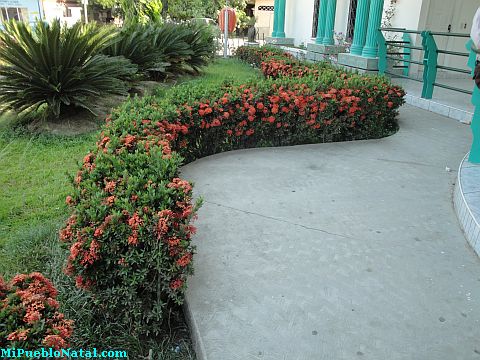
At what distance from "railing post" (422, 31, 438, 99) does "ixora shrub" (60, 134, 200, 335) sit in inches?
252

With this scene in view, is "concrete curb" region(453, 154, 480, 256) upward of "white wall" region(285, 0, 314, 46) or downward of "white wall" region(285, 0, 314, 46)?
downward

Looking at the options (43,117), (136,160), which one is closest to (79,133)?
(43,117)

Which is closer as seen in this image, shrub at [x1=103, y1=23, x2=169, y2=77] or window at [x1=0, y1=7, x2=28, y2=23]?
shrub at [x1=103, y1=23, x2=169, y2=77]

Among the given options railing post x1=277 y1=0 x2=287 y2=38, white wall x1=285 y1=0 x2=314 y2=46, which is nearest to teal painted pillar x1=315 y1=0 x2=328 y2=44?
white wall x1=285 y1=0 x2=314 y2=46

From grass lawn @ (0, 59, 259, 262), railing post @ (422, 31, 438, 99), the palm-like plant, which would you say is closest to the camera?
grass lawn @ (0, 59, 259, 262)

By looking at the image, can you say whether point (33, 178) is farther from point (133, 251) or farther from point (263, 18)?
point (263, 18)

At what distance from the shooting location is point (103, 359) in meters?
2.28

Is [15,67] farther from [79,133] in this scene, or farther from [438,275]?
[438,275]

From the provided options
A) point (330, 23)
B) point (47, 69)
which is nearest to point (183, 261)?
point (47, 69)

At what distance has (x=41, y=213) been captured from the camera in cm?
385

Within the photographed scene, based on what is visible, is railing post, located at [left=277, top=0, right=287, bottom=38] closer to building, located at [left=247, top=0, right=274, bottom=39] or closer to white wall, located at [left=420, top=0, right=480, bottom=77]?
white wall, located at [left=420, top=0, right=480, bottom=77]

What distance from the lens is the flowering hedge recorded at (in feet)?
7.71

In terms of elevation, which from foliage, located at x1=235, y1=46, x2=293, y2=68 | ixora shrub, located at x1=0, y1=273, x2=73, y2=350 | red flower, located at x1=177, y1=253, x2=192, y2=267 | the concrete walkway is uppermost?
foliage, located at x1=235, y1=46, x2=293, y2=68

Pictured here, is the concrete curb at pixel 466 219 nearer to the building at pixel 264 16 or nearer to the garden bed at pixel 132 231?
the garden bed at pixel 132 231
